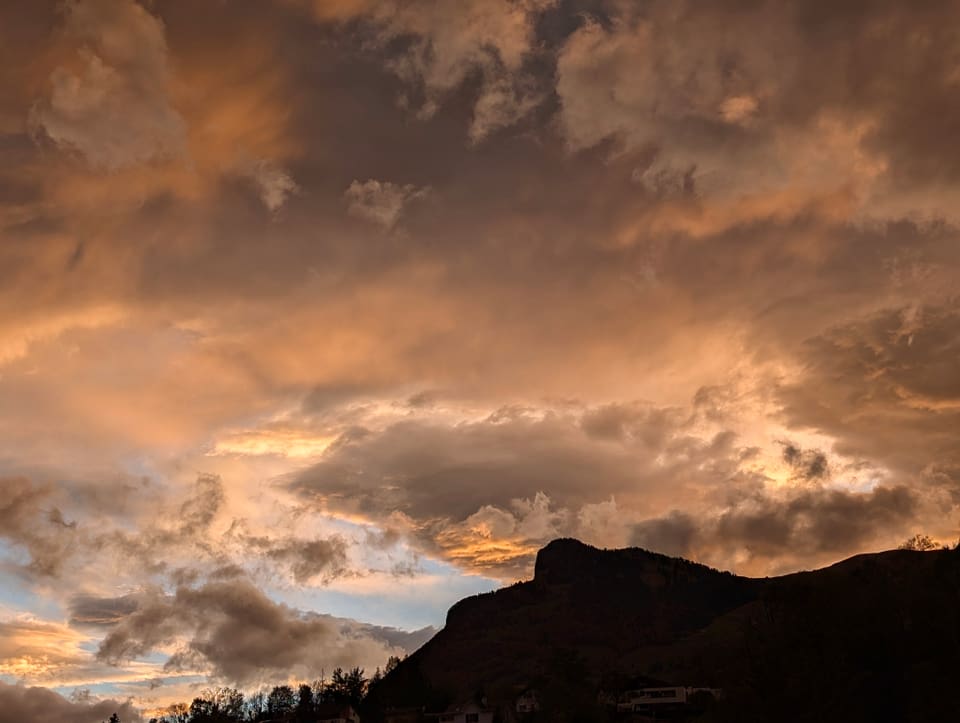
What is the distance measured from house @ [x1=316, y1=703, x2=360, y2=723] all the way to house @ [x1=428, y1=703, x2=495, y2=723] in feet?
89.0

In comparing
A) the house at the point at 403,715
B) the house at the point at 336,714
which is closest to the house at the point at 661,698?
the house at the point at 403,715

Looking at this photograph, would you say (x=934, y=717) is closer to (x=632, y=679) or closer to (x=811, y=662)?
(x=811, y=662)

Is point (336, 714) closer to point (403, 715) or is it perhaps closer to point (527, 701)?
point (403, 715)

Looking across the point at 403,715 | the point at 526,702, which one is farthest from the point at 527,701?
the point at 403,715

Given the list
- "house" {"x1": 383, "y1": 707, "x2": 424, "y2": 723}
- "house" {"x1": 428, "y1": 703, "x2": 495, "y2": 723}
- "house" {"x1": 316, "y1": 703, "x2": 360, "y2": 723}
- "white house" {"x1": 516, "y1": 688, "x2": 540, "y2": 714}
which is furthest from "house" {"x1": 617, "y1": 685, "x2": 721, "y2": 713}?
"house" {"x1": 316, "y1": 703, "x2": 360, "y2": 723}

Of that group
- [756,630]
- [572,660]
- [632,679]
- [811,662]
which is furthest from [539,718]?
[811,662]

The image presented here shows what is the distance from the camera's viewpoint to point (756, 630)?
9206cm

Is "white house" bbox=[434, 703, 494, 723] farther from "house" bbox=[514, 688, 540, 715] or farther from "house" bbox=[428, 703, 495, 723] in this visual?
"house" bbox=[514, 688, 540, 715]

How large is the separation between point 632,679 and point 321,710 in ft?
236

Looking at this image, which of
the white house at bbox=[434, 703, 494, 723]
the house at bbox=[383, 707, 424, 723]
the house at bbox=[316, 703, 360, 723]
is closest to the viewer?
the white house at bbox=[434, 703, 494, 723]

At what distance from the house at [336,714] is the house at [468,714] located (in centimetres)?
2714

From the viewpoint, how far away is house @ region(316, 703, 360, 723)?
17225 centimetres

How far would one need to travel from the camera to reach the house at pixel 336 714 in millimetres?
172250

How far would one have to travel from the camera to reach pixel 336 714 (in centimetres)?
17325
